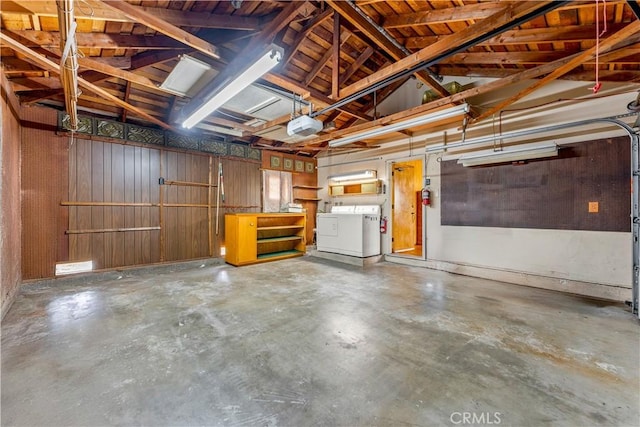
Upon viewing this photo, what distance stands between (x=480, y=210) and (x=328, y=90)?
144 inches

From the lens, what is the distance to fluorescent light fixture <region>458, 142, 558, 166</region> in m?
3.85

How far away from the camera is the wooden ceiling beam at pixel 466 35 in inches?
75.7

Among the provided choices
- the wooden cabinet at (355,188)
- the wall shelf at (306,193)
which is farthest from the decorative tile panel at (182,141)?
the wooden cabinet at (355,188)

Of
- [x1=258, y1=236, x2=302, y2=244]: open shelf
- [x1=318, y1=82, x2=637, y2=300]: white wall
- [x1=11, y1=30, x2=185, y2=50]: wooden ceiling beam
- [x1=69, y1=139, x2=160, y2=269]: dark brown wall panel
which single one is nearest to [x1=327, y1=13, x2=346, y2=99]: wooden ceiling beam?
[x1=11, y1=30, x2=185, y2=50]: wooden ceiling beam

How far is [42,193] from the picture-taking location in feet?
13.4

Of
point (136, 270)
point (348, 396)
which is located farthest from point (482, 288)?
point (136, 270)

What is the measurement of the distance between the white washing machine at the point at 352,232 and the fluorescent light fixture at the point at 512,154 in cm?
226

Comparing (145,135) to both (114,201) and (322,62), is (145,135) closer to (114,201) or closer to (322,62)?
(114,201)

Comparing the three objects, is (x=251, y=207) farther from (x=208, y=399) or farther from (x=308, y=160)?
(x=208, y=399)

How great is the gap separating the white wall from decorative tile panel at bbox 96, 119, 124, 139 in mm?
5911

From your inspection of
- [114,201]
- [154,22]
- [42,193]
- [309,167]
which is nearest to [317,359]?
[154,22]

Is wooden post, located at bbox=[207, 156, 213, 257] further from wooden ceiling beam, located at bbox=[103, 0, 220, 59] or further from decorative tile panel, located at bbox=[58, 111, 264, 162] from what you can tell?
wooden ceiling beam, located at bbox=[103, 0, 220, 59]

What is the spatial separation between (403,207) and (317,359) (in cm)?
529

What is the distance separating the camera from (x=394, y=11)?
284cm
